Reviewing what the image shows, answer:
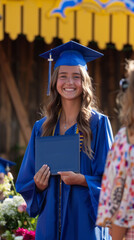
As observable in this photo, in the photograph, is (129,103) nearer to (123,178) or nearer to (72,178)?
(123,178)

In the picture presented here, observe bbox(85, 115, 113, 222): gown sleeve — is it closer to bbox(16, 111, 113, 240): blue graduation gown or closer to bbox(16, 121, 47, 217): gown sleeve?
bbox(16, 111, 113, 240): blue graduation gown

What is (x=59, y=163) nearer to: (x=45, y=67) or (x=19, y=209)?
(x=19, y=209)

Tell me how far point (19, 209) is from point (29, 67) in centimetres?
387

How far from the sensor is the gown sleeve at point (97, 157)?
3.74 metres

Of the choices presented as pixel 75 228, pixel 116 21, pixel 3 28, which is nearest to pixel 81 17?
pixel 116 21

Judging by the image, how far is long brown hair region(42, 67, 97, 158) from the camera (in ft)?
12.8

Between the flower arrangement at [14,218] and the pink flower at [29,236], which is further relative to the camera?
the flower arrangement at [14,218]

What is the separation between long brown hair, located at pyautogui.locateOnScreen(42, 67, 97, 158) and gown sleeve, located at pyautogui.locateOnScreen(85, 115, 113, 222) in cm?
6

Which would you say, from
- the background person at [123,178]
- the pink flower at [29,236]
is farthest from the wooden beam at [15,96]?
the background person at [123,178]

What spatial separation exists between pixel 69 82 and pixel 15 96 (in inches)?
175

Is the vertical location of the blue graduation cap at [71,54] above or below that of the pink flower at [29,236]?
above

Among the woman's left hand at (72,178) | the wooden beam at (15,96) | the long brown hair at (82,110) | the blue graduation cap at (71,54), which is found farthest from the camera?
Result: the wooden beam at (15,96)

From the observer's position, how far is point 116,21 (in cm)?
714

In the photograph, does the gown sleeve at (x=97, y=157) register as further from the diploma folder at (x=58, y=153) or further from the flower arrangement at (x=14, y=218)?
the flower arrangement at (x=14, y=218)
